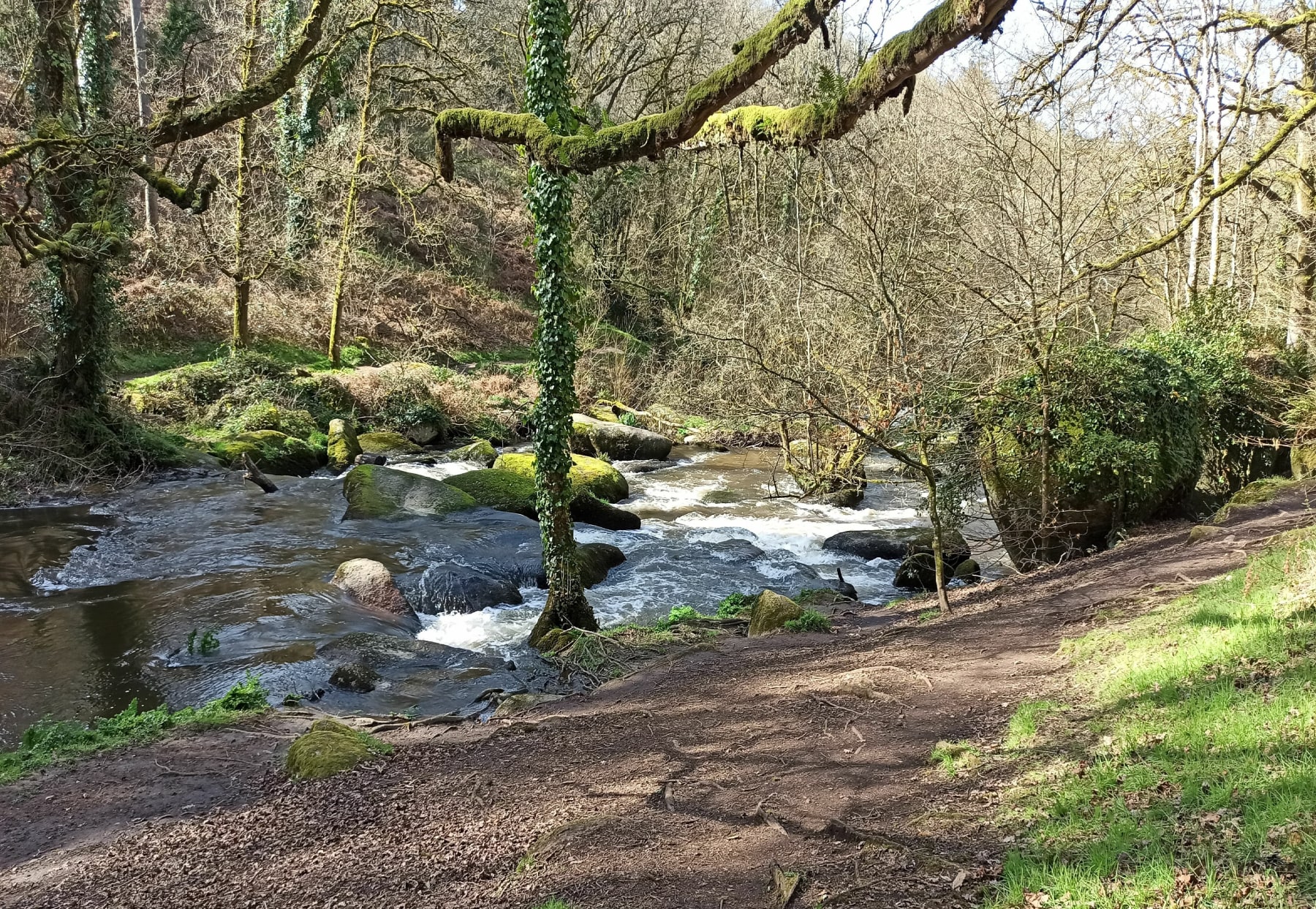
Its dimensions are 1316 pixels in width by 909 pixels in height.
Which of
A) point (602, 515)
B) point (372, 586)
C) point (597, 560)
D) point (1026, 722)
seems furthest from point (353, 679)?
point (602, 515)

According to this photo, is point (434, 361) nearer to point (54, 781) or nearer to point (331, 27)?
point (331, 27)

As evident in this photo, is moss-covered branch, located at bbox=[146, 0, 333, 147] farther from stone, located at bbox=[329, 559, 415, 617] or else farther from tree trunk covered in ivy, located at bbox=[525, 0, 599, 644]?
stone, located at bbox=[329, 559, 415, 617]

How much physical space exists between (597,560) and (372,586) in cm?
333

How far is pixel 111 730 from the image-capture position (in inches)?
281

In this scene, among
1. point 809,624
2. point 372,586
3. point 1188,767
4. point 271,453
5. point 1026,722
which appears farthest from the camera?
point 271,453

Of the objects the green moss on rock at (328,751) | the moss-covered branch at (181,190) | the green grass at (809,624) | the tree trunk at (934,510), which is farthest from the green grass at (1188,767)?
the moss-covered branch at (181,190)

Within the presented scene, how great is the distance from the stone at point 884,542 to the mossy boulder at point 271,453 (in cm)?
1168

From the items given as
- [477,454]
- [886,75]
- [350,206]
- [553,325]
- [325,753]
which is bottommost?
[325,753]

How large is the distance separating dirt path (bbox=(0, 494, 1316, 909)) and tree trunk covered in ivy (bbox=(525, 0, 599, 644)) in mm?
2069

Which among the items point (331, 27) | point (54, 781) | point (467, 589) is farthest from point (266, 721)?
point (331, 27)

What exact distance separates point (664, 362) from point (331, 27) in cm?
1362

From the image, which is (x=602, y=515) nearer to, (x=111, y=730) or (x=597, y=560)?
(x=597, y=560)

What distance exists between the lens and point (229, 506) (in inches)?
615

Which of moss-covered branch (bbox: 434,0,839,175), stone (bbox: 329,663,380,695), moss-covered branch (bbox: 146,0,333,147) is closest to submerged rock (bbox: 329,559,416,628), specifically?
stone (bbox: 329,663,380,695)
